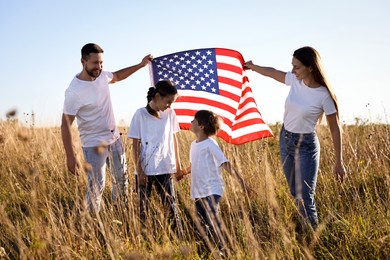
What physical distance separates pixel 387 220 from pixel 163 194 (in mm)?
2040

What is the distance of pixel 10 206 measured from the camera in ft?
18.9

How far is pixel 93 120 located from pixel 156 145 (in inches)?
27.5

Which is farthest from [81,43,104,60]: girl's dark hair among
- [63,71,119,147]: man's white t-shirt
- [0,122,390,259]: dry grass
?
[0,122,390,259]: dry grass

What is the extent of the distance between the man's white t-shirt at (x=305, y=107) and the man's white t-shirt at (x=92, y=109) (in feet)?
5.63

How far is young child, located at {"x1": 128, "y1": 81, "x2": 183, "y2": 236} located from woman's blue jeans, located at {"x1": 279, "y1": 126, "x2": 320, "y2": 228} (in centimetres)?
109

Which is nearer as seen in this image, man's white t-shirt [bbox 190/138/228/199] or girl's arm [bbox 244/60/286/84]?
man's white t-shirt [bbox 190/138/228/199]

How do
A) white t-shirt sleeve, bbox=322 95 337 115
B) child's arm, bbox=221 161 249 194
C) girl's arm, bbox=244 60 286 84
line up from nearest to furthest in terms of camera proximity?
child's arm, bbox=221 161 249 194 → white t-shirt sleeve, bbox=322 95 337 115 → girl's arm, bbox=244 60 286 84

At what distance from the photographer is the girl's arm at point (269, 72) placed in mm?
4755

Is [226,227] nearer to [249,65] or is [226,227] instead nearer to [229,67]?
[249,65]

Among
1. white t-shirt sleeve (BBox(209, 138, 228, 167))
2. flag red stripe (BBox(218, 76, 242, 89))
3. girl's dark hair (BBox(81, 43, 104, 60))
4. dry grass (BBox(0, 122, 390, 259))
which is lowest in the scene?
dry grass (BBox(0, 122, 390, 259))

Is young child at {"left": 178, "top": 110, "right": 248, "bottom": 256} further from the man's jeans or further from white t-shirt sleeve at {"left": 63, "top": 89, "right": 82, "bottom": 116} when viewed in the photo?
white t-shirt sleeve at {"left": 63, "top": 89, "right": 82, "bottom": 116}

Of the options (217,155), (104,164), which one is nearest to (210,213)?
(217,155)

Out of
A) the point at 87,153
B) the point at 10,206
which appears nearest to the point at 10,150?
the point at 10,206

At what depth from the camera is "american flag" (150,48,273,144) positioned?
584cm
